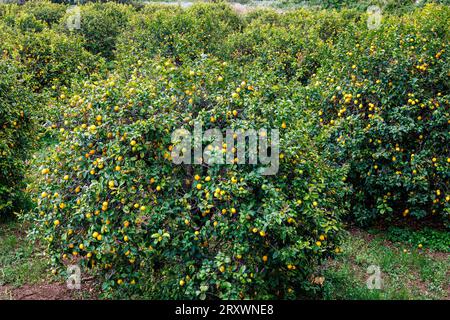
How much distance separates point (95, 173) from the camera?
363cm

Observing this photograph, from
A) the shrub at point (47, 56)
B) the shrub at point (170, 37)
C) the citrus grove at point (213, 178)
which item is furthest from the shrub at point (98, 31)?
the citrus grove at point (213, 178)

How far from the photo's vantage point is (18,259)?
4867 mm

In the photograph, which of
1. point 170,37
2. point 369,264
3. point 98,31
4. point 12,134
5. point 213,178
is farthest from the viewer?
point 98,31

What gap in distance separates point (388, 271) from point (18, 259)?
12.1ft

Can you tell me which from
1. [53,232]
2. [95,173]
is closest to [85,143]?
[95,173]

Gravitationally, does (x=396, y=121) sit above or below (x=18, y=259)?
above

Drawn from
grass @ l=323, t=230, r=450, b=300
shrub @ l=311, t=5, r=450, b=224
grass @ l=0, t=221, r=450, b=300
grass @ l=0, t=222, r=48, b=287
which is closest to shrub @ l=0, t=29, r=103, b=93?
grass @ l=0, t=222, r=48, b=287

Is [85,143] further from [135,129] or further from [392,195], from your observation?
[392,195]

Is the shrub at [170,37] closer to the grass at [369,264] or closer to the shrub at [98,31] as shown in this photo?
the shrub at [98,31]

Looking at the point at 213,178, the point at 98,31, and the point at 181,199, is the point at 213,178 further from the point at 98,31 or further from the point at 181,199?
the point at 98,31

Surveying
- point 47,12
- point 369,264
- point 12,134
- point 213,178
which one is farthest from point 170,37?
point 47,12

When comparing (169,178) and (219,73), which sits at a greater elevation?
(219,73)

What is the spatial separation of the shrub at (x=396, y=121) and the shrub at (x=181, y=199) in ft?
5.06

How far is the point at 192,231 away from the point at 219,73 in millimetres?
1352
